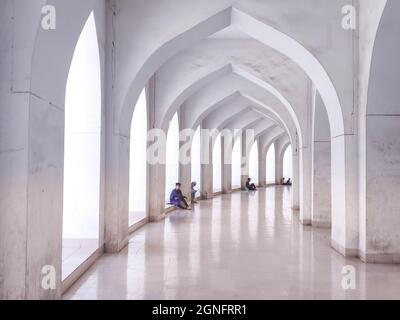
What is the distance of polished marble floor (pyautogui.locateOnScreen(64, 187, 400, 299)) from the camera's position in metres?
4.36

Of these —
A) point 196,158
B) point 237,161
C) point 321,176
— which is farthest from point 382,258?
point 237,161

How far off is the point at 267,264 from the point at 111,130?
3274 mm

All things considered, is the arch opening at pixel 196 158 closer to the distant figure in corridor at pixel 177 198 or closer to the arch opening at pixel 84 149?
the distant figure in corridor at pixel 177 198

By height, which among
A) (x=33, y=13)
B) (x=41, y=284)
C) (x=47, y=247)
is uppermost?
(x=33, y=13)

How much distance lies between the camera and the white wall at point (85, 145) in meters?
6.06

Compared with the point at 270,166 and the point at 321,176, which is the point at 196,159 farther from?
the point at 270,166

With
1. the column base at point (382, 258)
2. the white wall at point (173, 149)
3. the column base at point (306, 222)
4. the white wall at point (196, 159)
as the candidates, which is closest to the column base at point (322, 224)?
the column base at point (306, 222)

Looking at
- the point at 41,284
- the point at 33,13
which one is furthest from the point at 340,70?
the point at 41,284

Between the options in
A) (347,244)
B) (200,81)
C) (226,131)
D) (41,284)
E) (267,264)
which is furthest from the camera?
(226,131)

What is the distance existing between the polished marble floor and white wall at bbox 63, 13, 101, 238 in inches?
30.3

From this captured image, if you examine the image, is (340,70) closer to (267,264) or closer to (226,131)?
(267,264)

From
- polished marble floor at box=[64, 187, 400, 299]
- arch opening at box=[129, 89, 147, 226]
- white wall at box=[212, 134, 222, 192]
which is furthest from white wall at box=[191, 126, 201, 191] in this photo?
polished marble floor at box=[64, 187, 400, 299]

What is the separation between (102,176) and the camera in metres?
6.28

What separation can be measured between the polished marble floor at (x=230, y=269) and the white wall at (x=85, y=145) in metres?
0.77
